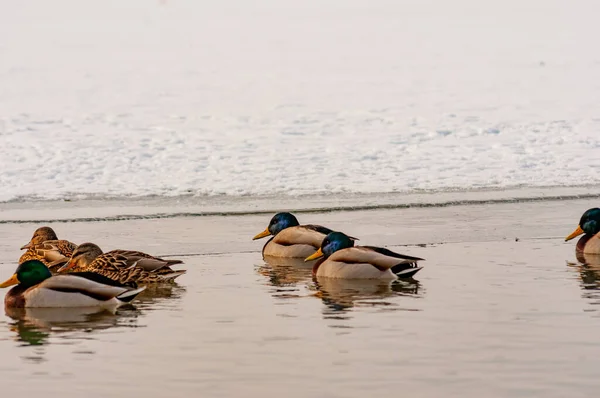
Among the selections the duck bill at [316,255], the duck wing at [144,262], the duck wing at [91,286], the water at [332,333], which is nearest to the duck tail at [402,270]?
the water at [332,333]

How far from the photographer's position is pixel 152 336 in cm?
829

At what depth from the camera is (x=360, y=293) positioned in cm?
1020

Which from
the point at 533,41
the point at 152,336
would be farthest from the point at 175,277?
the point at 533,41

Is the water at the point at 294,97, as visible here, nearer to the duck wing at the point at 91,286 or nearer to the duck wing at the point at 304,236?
the duck wing at the point at 304,236

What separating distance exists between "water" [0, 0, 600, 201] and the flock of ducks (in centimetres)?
568

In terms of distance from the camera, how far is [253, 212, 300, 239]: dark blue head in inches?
536

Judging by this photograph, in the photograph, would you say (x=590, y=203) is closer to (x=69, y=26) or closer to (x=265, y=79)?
(x=265, y=79)

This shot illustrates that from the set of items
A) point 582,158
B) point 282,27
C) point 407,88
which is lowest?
point 582,158

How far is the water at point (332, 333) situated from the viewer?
22.4 feet

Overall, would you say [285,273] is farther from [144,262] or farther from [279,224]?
[279,224]

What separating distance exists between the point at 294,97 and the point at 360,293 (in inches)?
675

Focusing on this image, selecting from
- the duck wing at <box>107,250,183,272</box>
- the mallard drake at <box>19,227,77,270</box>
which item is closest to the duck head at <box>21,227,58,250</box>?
the mallard drake at <box>19,227,77,270</box>

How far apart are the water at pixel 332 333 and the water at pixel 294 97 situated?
686 centimetres

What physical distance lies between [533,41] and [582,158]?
1366cm
